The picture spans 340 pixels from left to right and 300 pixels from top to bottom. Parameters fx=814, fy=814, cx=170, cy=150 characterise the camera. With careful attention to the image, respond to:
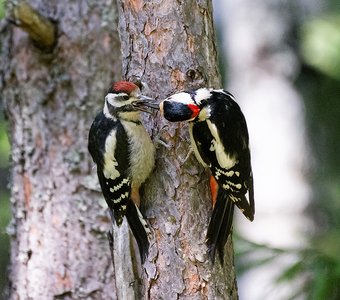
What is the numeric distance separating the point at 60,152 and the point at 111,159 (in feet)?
4.48

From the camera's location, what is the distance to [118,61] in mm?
4930

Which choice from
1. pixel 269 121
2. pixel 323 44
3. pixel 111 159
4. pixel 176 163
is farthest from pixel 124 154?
pixel 323 44

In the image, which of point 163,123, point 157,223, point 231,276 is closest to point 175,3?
point 163,123

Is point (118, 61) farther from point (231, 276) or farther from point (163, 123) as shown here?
point (231, 276)

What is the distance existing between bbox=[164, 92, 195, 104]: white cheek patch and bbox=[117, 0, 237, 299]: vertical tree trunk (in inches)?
9.8

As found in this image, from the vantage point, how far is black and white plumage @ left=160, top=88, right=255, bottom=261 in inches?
129

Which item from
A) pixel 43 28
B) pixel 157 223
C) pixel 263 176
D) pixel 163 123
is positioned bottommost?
pixel 263 176

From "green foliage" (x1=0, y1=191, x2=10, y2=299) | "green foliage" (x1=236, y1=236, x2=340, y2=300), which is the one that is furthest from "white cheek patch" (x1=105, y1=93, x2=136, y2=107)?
"green foliage" (x1=0, y1=191, x2=10, y2=299)

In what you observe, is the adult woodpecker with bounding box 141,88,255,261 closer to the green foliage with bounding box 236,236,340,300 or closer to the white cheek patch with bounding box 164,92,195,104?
the white cheek patch with bounding box 164,92,195,104

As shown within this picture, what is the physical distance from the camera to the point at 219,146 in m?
3.36

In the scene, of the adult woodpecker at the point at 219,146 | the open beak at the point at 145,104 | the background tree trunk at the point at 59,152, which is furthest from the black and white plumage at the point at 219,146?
the background tree trunk at the point at 59,152

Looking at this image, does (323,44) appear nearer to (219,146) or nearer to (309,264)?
(309,264)

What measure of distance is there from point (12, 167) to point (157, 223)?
168 centimetres

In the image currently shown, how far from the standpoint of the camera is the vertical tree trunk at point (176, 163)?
3482 millimetres
